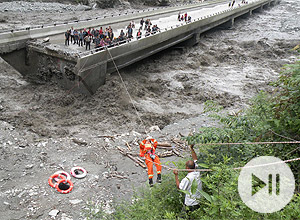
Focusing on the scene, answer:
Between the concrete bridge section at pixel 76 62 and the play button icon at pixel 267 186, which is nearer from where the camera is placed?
the play button icon at pixel 267 186

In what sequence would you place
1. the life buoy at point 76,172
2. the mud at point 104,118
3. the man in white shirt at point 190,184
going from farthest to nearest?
the life buoy at point 76,172 → the mud at point 104,118 → the man in white shirt at point 190,184

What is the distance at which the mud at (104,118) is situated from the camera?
7715mm

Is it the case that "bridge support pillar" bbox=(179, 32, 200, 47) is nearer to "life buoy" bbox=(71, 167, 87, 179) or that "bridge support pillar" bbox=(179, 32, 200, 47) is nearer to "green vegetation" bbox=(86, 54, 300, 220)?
"green vegetation" bbox=(86, 54, 300, 220)

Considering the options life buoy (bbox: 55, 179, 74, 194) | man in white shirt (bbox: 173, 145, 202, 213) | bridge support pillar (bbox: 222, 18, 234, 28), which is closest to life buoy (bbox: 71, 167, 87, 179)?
life buoy (bbox: 55, 179, 74, 194)

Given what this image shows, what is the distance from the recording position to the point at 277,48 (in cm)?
2917

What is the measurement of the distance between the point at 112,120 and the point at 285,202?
9.63m

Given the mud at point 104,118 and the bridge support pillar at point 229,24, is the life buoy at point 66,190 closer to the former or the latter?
the mud at point 104,118

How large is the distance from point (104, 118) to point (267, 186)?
9.46 m

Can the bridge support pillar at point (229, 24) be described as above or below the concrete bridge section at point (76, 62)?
below

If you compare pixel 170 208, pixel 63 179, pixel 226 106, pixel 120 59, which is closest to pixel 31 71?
pixel 120 59

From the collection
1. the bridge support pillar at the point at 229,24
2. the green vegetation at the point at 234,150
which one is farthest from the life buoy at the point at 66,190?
the bridge support pillar at the point at 229,24

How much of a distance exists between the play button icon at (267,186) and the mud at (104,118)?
389 cm

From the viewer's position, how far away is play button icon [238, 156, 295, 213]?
4234 mm

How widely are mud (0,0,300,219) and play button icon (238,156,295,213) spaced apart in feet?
12.7
